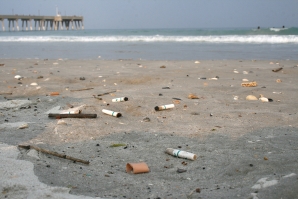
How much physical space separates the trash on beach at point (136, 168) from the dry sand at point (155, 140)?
50mm

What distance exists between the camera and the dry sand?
2.55 meters

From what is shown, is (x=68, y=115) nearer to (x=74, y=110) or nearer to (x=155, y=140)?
(x=74, y=110)

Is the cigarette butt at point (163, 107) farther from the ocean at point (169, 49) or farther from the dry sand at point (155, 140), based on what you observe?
the ocean at point (169, 49)

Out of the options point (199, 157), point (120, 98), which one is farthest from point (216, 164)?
point (120, 98)

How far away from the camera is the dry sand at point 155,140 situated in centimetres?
255

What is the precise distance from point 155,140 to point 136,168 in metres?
0.84

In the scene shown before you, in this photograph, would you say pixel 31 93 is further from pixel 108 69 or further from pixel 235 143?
pixel 235 143

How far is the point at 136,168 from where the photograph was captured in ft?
9.39

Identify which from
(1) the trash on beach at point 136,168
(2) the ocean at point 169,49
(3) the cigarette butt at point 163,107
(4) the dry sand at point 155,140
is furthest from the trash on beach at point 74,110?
(2) the ocean at point 169,49

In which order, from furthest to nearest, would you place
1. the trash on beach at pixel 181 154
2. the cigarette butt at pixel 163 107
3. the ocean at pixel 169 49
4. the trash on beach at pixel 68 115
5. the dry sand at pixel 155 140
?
1. the ocean at pixel 169 49
2. the cigarette butt at pixel 163 107
3. the trash on beach at pixel 68 115
4. the trash on beach at pixel 181 154
5. the dry sand at pixel 155 140

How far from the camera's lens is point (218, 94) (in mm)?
5848

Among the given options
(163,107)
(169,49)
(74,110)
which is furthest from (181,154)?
(169,49)

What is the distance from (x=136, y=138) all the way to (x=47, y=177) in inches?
49.8

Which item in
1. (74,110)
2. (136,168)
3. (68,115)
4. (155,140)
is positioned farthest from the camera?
(74,110)
